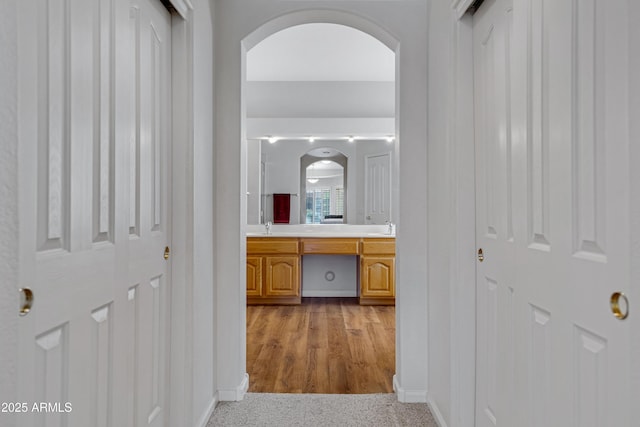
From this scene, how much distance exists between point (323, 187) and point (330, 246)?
734 mm

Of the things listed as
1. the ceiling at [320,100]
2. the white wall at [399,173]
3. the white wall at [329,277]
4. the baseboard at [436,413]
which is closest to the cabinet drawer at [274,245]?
the white wall at [329,277]

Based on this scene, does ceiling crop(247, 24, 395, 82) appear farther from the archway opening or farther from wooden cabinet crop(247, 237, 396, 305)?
wooden cabinet crop(247, 237, 396, 305)

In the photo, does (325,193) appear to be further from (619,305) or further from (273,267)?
(619,305)

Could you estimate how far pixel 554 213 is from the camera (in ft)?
3.56

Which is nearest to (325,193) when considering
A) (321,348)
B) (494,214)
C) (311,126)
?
(311,126)

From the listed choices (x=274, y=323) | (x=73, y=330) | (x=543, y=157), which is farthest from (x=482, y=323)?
(x=274, y=323)

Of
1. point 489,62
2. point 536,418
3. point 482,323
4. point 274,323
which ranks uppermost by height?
point 489,62

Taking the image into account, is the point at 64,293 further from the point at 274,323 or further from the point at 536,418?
the point at 274,323

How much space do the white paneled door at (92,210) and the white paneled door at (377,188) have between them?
125 inches

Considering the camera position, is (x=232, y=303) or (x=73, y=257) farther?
(x=232, y=303)

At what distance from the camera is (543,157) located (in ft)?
3.76

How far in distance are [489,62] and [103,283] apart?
1624 millimetres

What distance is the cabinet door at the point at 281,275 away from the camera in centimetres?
433

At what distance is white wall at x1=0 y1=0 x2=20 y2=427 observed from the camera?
0.74 metres
